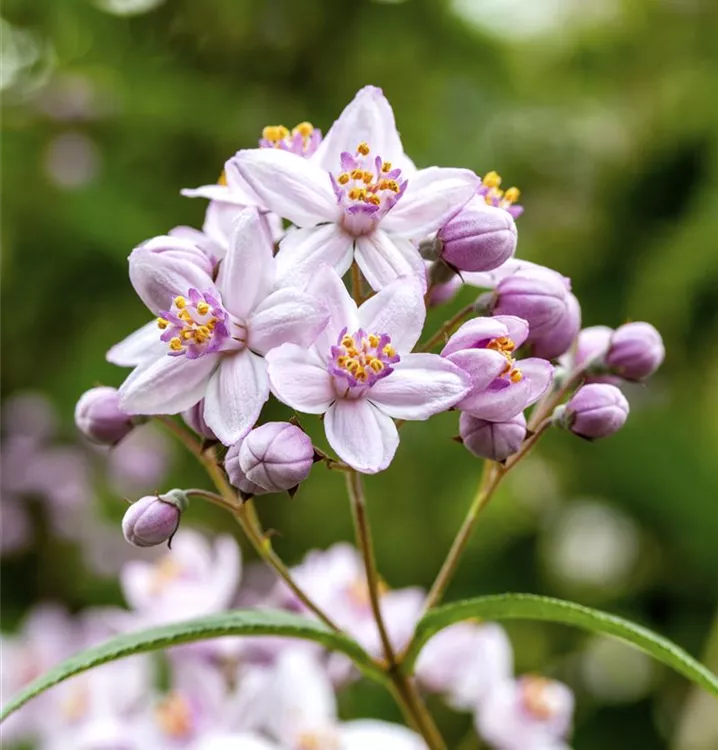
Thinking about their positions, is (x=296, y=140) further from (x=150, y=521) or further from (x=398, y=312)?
(x=150, y=521)

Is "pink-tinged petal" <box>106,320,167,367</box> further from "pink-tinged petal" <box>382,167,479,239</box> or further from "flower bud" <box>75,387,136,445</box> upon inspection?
"pink-tinged petal" <box>382,167,479,239</box>

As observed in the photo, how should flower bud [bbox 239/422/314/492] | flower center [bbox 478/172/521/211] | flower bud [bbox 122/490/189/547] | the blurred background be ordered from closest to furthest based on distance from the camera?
flower bud [bbox 239/422/314/492] < flower bud [bbox 122/490/189/547] < flower center [bbox 478/172/521/211] < the blurred background

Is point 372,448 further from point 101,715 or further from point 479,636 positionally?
point 101,715

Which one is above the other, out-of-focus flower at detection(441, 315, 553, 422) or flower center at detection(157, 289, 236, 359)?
flower center at detection(157, 289, 236, 359)

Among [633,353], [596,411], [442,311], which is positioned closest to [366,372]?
[596,411]

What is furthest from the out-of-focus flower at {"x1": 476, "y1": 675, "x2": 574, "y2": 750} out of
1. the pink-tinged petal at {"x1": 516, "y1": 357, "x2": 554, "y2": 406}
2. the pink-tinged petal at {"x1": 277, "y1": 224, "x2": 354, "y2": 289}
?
the pink-tinged petal at {"x1": 277, "y1": 224, "x2": 354, "y2": 289}

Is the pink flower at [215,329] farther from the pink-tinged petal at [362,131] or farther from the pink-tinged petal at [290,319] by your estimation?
the pink-tinged petal at [362,131]

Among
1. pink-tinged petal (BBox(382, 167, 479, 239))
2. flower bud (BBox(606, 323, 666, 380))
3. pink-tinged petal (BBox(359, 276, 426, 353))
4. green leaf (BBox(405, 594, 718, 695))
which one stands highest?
pink-tinged petal (BBox(382, 167, 479, 239))

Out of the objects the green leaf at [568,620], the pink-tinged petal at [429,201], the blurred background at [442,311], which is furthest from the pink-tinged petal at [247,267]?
the blurred background at [442,311]
